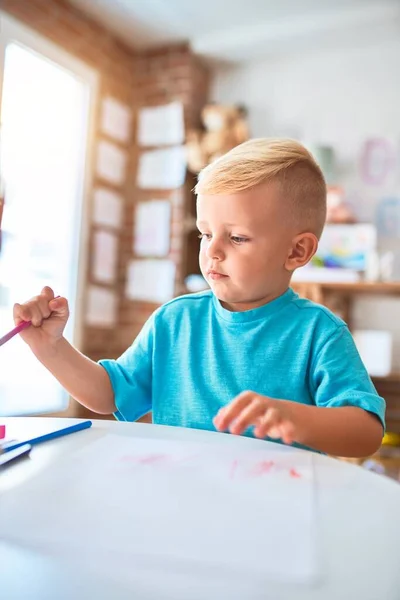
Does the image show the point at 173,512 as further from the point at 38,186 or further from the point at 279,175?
the point at 38,186

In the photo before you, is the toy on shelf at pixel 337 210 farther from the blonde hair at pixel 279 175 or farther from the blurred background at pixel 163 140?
the blonde hair at pixel 279 175

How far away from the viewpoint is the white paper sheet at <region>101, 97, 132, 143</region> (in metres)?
4.04

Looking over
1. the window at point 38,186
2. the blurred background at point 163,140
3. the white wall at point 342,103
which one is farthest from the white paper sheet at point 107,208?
the white wall at point 342,103

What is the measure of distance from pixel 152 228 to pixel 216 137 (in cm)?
74

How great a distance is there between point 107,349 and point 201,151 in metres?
1.45

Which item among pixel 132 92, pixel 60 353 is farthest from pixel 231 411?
pixel 132 92

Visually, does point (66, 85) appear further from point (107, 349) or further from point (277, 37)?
point (107, 349)

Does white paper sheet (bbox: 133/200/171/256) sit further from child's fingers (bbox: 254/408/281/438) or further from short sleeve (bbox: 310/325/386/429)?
child's fingers (bbox: 254/408/281/438)

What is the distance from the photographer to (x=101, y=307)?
13.2ft

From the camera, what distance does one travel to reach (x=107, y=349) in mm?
4117

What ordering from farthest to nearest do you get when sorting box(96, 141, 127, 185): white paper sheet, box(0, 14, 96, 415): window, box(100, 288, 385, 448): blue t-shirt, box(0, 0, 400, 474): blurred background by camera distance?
box(96, 141, 127, 185): white paper sheet
box(0, 0, 400, 474): blurred background
box(0, 14, 96, 415): window
box(100, 288, 385, 448): blue t-shirt

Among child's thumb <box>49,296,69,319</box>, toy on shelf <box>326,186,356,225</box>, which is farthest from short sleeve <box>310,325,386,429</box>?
toy on shelf <box>326,186,356,225</box>

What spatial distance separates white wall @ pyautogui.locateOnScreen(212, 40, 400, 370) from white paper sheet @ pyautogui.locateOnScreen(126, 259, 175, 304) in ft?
3.74

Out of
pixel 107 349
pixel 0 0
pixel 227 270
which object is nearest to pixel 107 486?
pixel 227 270
